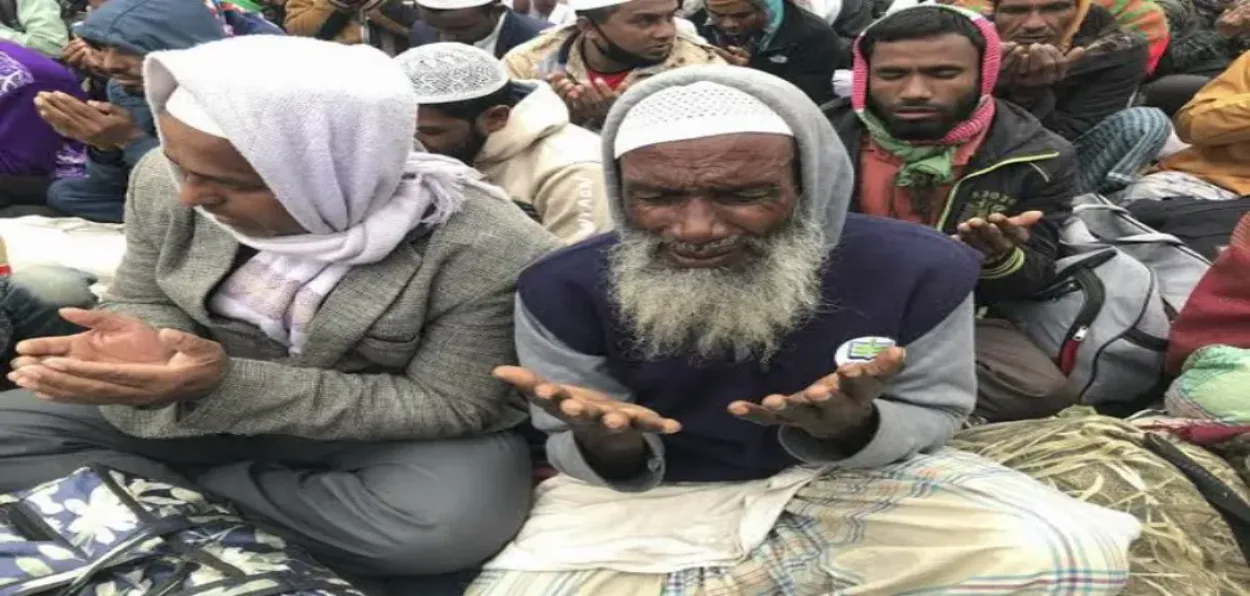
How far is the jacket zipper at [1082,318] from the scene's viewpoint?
2.77 metres

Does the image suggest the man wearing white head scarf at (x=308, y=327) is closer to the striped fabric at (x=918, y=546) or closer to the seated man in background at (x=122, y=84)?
the striped fabric at (x=918, y=546)

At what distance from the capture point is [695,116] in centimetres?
183

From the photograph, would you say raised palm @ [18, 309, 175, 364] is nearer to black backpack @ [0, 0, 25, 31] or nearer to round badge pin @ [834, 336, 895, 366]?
round badge pin @ [834, 336, 895, 366]

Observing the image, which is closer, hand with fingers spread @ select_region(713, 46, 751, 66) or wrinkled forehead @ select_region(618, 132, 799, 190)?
wrinkled forehead @ select_region(618, 132, 799, 190)

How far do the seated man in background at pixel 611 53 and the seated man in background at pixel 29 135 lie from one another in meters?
1.79

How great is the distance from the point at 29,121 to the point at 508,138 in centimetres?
209

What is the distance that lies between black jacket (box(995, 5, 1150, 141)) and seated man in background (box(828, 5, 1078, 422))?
2.88 ft

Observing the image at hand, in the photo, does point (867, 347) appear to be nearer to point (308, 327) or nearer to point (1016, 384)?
point (1016, 384)

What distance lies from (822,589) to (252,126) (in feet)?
4.40

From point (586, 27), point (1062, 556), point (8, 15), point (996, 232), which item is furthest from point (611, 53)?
point (8, 15)

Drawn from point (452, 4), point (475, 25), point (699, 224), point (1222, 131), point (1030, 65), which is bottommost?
point (475, 25)

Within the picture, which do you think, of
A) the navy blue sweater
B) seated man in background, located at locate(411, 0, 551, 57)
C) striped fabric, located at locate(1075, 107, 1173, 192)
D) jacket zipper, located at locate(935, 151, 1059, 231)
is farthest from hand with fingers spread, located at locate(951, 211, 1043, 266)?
seated man in background, located at locate(411, 0, 551, 57)

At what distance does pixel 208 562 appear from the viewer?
1824 mm

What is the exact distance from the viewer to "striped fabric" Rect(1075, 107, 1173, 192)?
143 inches
